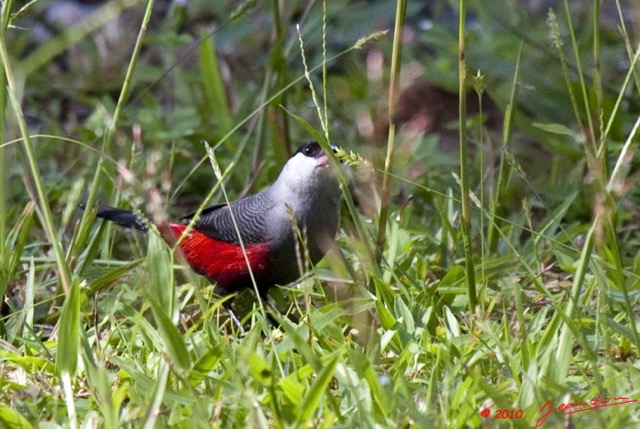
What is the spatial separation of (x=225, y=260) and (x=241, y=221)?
0.16 m

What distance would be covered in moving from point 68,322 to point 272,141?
1.99 meters

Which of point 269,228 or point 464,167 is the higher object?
point 464,167

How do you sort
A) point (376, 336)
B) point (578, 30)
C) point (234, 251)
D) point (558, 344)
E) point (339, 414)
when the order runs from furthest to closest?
1. point (578, 30)
2. point (234, 251)
3. point (376, 336)
4. point (558, 344)
5. point (339, 414)

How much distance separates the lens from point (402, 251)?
373 centimetres

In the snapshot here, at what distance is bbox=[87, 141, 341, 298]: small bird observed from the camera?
3.72 meters

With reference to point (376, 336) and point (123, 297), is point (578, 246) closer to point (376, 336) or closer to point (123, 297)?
point (376, 336)

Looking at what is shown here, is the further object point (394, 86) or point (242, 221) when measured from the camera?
point (242, 221)

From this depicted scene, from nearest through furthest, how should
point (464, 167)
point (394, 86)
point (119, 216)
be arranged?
1. point (464, 167)
2. point (394, 86)
3. point (119, 216)

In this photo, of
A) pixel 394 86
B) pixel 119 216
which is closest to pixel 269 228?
pixel 119 216

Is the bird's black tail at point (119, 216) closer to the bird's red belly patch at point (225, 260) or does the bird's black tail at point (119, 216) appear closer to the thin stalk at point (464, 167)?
the bird's red belly patch at point (225, 260)

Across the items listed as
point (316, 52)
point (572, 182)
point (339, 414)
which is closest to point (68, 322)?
point (339, 414)

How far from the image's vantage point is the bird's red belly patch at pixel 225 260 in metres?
3.72

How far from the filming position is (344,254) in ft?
13.0

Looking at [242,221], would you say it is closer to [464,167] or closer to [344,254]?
[344,254]
